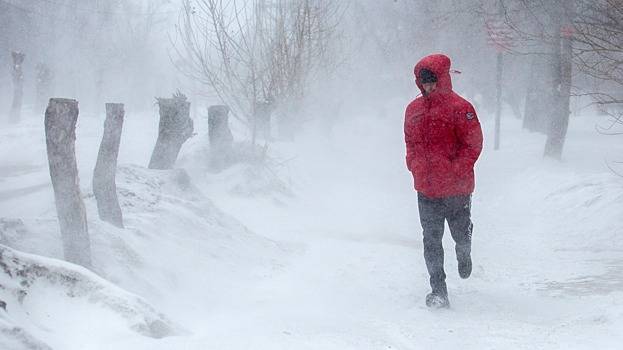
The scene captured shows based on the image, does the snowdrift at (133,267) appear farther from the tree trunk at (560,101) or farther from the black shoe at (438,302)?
the tree trunk at (560,101)

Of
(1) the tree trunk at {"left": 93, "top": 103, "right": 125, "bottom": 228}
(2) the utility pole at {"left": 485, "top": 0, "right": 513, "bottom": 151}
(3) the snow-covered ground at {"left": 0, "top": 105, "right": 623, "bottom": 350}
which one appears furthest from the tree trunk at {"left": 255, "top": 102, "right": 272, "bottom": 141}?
(1) the tree trunk at {"left": 93, "top": 103, "right": 125, "bottom": 228}

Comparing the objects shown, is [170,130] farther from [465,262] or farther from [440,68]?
[465,262]

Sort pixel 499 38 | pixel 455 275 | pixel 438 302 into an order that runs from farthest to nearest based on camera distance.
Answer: pixel 499 38 → pixel 455 275 → pixel 438 302

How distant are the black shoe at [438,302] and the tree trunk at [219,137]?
8229mm

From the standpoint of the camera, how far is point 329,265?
7359mm

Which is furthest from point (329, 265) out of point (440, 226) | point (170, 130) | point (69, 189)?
point (170, 130)

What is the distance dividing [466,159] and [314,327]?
1.82 meters

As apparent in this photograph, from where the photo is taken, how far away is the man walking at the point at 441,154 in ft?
16.9

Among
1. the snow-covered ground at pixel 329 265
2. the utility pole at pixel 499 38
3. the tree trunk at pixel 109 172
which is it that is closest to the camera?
the snow-covered ground at pixel 329 265

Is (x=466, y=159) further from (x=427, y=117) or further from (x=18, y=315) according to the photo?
(x=18, y=315)

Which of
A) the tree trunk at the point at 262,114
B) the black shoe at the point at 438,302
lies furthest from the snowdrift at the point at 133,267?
the tree trunk at the point at 262,114

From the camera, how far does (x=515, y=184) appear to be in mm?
13938

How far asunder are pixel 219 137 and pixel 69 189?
308 inches

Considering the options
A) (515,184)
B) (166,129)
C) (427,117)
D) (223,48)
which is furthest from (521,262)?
(223,48)
